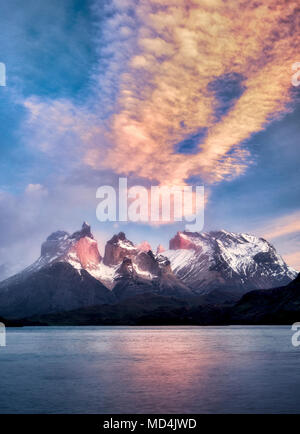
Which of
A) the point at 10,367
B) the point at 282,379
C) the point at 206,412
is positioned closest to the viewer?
the point at 206,412

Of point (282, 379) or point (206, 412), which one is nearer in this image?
point (206, 412)

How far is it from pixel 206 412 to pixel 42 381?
103 ft

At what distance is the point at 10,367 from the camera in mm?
83000

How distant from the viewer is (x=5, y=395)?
51.9m

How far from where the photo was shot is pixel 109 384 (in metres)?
60.3

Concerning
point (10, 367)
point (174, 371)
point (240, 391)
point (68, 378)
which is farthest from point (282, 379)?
point (10, 367)

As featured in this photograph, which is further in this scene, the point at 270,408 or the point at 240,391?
the point at 240,391
